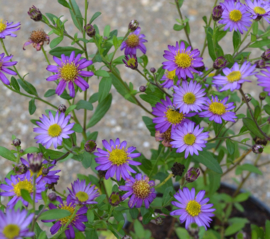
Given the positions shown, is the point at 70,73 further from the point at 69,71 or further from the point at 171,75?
the point at 171,75

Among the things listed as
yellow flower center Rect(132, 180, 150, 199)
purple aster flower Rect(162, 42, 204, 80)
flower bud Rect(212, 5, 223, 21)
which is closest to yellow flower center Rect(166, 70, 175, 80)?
purple aster flower Rect(162, 42, 204, 80)

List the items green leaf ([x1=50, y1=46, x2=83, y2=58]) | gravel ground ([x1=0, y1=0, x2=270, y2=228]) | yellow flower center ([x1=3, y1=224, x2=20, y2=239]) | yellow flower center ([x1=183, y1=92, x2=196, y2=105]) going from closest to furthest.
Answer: yellow flower center ([x1=3, y1=224, x2=20, y2=239]) < yellow flower center ([x1=183, y1=92, x2=196, y2=105]) < green leaf ([x1=50, y1=46, x2=83, y2=58]) < gravel ground ([x1=0, y1=0, x2=270, y2=228])

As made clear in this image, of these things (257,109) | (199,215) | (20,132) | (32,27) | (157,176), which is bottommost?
(199,215)

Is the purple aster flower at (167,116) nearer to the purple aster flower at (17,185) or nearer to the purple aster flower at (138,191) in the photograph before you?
the purple aster flower at (138,191)

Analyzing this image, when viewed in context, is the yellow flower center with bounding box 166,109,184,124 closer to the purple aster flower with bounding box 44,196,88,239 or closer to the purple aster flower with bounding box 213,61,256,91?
the purple aster flower with bounding box 213,61,256,91

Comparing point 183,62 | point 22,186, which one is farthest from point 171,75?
point 22,186

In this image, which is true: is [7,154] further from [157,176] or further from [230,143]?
[230,143]

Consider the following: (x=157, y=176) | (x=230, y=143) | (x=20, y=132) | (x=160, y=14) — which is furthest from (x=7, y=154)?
(x=160, y=14)
